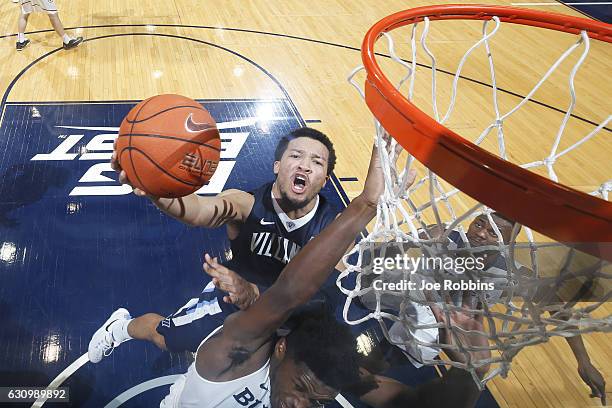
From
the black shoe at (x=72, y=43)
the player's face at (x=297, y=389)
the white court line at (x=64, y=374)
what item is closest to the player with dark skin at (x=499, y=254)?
the player's face at (x=297, y=389)

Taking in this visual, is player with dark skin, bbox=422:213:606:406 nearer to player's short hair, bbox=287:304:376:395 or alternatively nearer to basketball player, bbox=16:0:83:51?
player's short hair, bbox=287:304:376:395

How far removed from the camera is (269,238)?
3.12m

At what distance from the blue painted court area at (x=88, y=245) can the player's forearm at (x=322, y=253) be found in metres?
0.56

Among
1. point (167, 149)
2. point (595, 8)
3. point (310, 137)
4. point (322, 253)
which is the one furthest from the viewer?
point (595, 8)

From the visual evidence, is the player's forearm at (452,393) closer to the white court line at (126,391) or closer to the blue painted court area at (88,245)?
the blue painted court area at (88,245)

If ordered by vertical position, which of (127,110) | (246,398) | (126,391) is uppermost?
(246,398)

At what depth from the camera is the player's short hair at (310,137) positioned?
3.72 metres

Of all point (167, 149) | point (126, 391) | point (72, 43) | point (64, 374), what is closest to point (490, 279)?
point (167, 149)

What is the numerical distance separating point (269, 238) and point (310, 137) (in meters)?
0.94

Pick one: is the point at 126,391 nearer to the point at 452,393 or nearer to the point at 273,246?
the point at 273,246

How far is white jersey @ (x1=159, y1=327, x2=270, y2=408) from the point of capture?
246 cm

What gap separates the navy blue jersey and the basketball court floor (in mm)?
194

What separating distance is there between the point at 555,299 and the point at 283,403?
118cm

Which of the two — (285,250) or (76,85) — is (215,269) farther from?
(76,85)
